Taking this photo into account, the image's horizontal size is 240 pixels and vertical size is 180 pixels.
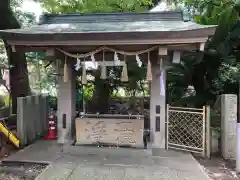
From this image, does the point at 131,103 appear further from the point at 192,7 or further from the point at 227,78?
the point at 192,7

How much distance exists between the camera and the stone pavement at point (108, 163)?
5004 millimetres

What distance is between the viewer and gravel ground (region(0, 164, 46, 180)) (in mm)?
5176

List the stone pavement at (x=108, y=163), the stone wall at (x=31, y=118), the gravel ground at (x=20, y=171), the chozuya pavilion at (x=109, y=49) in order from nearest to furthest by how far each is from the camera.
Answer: the stone pavement at (x=108, y=163)
the gravel ground at (x=20, y=171)
the chozuya pavilion at (x=109, y=49)
the stone wall at (x=31, y=118)

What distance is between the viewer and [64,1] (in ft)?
37.1

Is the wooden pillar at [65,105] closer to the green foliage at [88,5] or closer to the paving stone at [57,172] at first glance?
the paving stone at [57,172]

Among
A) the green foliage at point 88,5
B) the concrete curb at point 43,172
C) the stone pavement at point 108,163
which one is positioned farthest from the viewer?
the green foliage at point 88,5

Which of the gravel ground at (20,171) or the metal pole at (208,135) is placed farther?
the metal pole at (208,135)

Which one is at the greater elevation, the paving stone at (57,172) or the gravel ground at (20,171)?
the paving stone at (57,172)

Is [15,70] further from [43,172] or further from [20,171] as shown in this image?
[43,172]

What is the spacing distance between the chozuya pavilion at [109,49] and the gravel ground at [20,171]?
181cm

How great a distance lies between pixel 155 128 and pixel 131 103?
433 centimetres

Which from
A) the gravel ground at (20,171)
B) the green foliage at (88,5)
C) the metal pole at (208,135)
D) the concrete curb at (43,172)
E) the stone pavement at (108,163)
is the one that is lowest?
the gravel ground at (20,171)

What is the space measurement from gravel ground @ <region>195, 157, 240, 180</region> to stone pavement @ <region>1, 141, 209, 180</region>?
354 mm

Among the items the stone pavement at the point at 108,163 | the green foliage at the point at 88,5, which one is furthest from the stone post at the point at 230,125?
the green foliage at the point at 88,5
